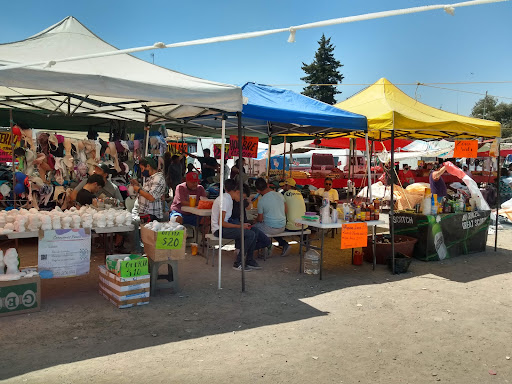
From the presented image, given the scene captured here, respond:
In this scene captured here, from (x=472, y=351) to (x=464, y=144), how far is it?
5.77 metres

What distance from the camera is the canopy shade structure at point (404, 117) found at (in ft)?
23.1

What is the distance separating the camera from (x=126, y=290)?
486cm

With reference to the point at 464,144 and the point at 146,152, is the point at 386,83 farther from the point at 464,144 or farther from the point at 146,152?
the point at 146,152

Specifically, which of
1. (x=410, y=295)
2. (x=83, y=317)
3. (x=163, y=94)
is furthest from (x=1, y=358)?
(x=410, y=295)

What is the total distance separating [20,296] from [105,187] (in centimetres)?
321

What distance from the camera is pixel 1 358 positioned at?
359 cm

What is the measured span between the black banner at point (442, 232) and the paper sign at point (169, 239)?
14.8 feet

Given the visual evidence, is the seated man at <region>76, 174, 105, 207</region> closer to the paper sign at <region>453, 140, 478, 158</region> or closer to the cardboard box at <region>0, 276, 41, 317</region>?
the cardboard box at <region>0, 276, 41, 317</region>

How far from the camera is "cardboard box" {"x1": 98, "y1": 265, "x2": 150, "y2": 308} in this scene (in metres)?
4.84

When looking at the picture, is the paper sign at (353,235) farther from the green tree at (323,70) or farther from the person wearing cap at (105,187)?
the green tree at (323,70)

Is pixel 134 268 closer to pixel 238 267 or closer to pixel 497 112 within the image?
pixel 238 267

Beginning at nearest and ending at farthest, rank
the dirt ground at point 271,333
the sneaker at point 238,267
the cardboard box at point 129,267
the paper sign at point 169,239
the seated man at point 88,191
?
the dirt ground at point 271,333
the cardboard box at point 129,267
the paper sign at point 169,239
the seated man at point 88,191
the sneaker at point 238,267

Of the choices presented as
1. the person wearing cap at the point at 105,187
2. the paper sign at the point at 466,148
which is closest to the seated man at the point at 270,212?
the person wearing cap at the point at 105,187

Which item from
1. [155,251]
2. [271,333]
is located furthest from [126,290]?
[271,333]
